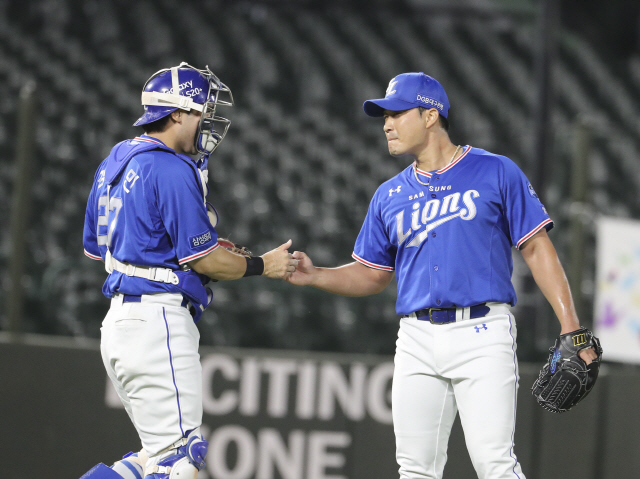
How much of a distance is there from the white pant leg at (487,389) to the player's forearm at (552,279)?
210mm

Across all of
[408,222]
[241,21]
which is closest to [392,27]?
[241,21]

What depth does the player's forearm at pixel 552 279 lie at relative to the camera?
3371 mm

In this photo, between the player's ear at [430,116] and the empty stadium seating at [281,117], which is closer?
the player's ear at [430,116]

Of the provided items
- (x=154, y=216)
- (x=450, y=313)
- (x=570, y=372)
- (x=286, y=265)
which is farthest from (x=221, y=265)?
(x=570, y=372)

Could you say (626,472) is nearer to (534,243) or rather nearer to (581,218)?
(581,218)

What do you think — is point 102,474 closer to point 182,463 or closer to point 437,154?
point 182,463

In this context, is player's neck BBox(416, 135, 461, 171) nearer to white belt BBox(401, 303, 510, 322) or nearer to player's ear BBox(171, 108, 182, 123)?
white belt BBox(401, 303, 510, 322)

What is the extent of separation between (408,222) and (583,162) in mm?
2494

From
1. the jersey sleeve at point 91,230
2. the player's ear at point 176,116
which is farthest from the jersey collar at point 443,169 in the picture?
the jersey sleeve at point 91,230

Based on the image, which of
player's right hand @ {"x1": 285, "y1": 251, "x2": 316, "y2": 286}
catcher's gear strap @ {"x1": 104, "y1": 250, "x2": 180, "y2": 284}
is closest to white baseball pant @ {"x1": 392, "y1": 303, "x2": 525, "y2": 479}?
player's right hand @ {"x1": 285, "y1": 251, "x2": 316, "y2": 286}

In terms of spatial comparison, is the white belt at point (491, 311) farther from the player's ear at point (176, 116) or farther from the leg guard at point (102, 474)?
the leg guard at point (102, 474)

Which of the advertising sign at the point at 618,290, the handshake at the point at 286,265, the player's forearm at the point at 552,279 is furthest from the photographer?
the advertising sign at the point at 618,290

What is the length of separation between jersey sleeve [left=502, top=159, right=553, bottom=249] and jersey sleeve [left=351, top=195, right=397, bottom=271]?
0.59 m

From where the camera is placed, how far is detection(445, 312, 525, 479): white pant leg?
329 centimetres
